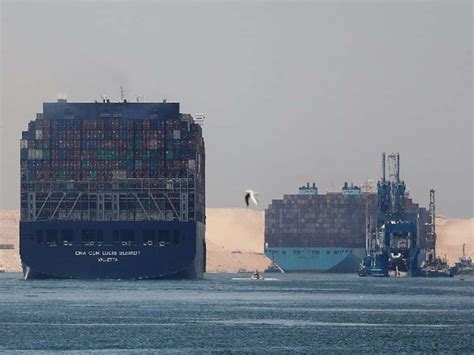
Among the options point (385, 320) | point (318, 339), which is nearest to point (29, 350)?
point (318, 339)

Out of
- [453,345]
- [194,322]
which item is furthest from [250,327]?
[453,345]

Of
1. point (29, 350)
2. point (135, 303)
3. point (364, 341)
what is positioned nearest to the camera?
point (29, 350)

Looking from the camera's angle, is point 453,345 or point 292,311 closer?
point 453,345

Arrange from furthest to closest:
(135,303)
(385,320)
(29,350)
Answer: (135,303)
(385,320)
(29,350)

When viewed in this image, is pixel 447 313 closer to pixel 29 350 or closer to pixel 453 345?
pixel 453 345

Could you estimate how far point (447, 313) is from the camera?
525 ft

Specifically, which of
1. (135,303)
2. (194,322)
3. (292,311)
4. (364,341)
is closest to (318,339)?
(364,341)

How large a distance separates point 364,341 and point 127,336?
A: 16.5 m

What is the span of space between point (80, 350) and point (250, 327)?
2585cm

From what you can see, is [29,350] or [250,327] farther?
[250,327]

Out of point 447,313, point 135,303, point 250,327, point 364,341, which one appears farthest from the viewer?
point 135,303

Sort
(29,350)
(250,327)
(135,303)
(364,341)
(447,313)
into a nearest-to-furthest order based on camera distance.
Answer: (29,350) < (364,341) < (250,327) < (447,313) < (135,303)

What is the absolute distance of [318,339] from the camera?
122m

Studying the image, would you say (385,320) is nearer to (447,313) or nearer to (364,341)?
(447,313)
